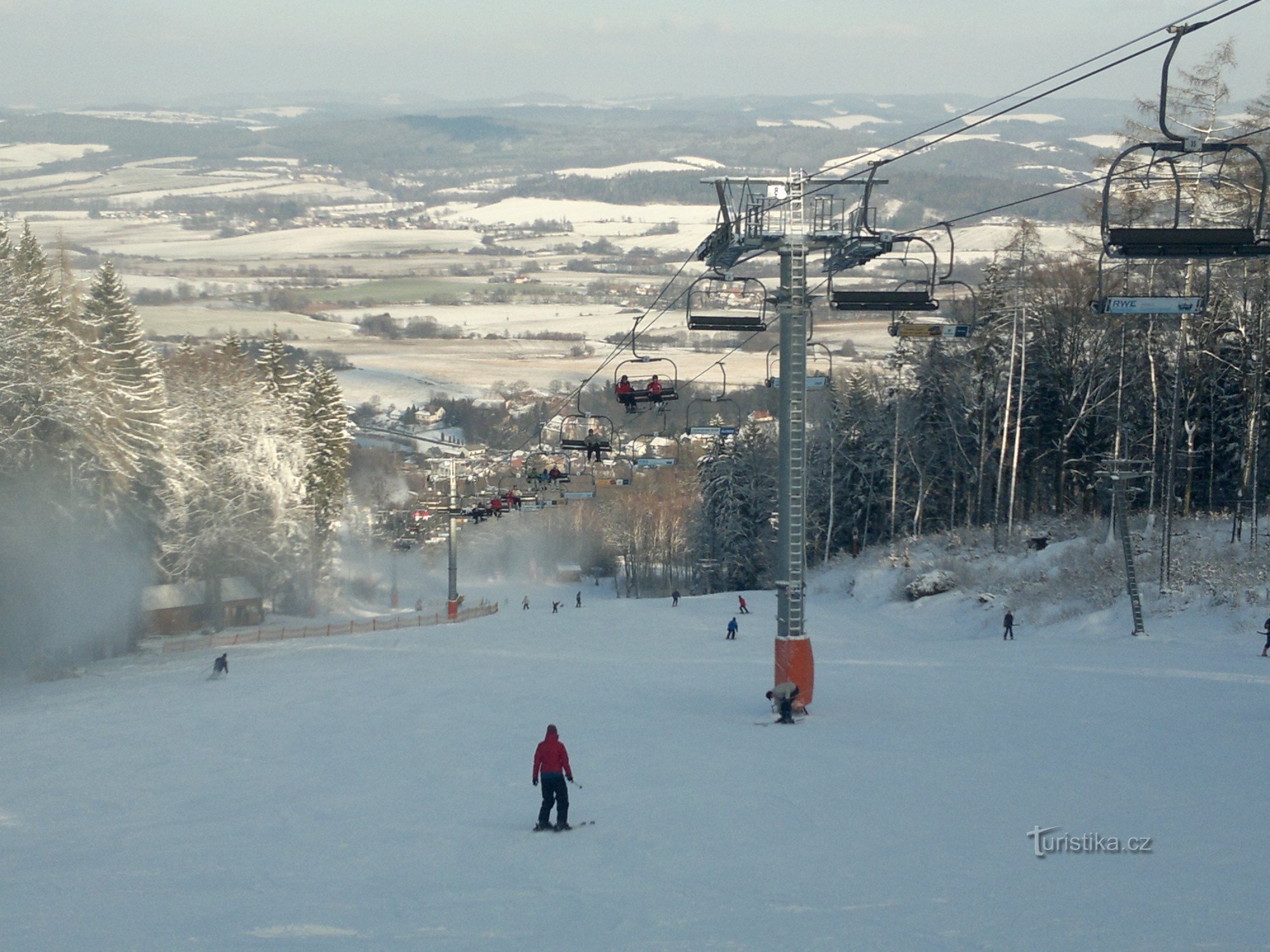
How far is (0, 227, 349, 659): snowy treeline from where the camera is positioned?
110 feet

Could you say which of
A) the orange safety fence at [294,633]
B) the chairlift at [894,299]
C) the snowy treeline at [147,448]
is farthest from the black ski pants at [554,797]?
the orange safety fence at [294,633]

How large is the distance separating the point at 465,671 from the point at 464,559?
73951mm

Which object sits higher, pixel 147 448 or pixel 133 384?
pixel 133 384

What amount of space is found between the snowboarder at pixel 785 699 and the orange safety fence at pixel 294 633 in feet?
82.3

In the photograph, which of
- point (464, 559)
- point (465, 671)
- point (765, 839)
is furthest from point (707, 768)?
point (464, 559)

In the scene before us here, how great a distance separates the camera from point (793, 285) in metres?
18.1

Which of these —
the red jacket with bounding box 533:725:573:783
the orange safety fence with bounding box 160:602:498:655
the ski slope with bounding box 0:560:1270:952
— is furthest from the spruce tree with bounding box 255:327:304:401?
the red jacket with bounding box 533:725:573:783

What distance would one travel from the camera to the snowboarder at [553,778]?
11688mm

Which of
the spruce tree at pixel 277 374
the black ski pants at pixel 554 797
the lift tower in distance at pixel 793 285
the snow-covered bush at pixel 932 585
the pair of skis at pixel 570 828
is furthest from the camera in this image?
the spruce tree at pixel 277 374

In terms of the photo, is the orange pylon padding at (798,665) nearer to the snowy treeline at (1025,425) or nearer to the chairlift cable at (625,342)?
the chairlift cable at (625,342)

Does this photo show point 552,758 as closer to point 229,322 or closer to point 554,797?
point 554,797

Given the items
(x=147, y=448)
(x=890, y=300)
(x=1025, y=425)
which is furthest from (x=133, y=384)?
(x=1025, y=425)

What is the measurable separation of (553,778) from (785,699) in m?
6.57

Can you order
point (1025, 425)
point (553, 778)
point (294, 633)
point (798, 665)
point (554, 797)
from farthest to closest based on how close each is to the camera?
point (1025, 425)
point (294, 633)
point (798, 665)
point (554, 797)
point (553, 778)
